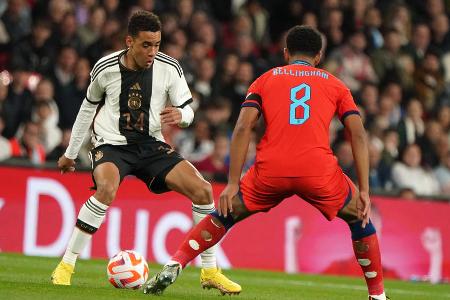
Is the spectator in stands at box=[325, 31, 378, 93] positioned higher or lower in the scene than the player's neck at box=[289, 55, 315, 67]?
higher

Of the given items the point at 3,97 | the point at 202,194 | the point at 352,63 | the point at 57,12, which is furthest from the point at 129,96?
the point at 352,63

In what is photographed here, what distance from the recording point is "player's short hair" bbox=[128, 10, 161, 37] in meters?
9.30

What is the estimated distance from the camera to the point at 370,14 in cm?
2016

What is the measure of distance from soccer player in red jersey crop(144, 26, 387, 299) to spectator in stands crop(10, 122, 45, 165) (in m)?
6.35

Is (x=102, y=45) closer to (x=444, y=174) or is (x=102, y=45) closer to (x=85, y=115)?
(x=444, y=174)

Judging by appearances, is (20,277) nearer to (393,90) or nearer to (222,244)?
(222,244)

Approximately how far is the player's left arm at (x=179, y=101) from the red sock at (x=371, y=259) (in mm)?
1714

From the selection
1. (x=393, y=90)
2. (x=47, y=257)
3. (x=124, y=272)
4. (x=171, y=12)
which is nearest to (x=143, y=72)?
(x=124, y=272)

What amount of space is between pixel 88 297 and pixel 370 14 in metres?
13.1

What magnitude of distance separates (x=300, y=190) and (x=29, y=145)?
6.85m

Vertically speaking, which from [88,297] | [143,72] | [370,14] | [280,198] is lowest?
[88,297]

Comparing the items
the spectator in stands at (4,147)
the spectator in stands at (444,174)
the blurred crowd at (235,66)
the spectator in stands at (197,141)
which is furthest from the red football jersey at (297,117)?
the spectator in stands at (444,174)

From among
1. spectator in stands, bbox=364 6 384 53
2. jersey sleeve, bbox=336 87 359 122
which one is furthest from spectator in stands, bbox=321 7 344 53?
jersey sleeve, bbox=336 87 359 122

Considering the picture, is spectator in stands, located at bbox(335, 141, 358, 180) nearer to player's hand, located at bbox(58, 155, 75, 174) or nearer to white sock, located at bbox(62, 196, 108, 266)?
player's hand, located at bbox(58, 155, 75, 174)
